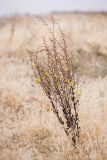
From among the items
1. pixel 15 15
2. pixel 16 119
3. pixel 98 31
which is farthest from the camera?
pixel 15 15

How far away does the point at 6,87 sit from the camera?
8.55m

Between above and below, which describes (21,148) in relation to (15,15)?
below

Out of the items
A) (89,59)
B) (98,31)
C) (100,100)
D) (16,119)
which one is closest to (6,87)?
(16,119)

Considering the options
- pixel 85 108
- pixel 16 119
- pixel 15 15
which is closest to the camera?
pixel 85 108

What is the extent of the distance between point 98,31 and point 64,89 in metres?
11.5

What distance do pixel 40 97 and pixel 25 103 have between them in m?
0.50

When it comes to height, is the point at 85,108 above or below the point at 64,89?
below

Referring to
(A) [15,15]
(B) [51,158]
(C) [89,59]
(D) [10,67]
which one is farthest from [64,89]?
(A) [15,15]

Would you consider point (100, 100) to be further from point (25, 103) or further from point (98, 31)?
point (98, 31)

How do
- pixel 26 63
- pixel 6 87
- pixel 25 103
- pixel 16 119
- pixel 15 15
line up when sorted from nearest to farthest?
pixel 16 119
pixel 25 103
pixel 6 87
pixel 26 63
pixel 15 15

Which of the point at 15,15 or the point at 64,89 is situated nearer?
the point at 64,89

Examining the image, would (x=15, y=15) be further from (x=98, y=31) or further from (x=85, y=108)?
(x=85, y=108)

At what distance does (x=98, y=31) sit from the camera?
1633 centimetres

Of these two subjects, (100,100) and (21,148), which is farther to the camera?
(100,100)
